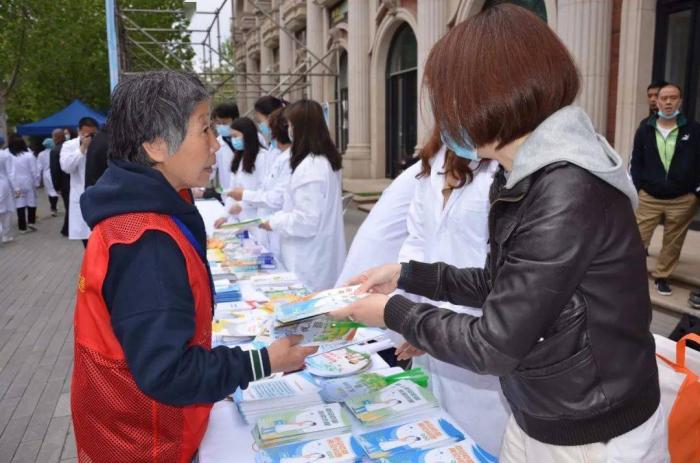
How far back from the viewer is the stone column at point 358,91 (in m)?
14.5

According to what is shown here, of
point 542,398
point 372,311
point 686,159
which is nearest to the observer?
point 542,398

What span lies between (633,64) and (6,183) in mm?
9673

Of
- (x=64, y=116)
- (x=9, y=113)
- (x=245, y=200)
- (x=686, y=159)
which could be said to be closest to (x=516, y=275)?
(x=245, y=200)

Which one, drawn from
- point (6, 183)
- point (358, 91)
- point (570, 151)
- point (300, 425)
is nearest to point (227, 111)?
point (6, 183)

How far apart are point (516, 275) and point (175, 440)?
0.96 metres

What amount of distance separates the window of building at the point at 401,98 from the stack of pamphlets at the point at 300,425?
11.4m

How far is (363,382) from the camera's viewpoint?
1.89 m

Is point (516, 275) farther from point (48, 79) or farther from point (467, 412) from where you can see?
point (48, 79)

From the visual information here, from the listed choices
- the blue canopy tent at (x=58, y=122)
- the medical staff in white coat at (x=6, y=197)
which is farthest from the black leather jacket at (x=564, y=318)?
the blue canopy tent at (x=58, y=122)

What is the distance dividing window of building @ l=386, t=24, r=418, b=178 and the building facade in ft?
0.08

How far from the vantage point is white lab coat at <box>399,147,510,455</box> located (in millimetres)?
2029

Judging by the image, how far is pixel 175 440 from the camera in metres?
1.49

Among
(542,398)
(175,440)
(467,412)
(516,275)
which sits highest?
(516,275)

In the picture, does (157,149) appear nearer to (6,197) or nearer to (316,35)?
(6,197)
